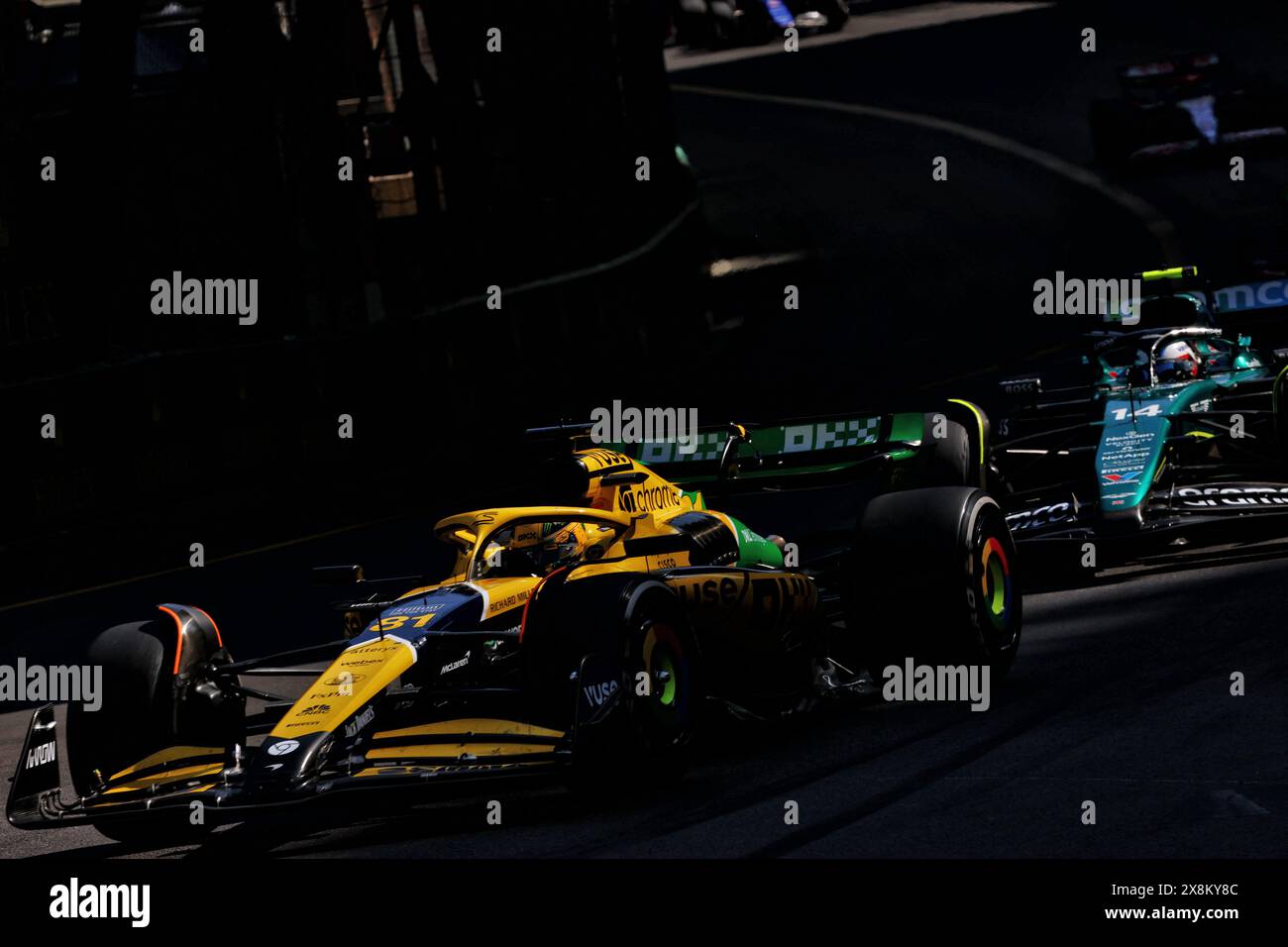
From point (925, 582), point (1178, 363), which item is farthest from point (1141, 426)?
point (925, 582)

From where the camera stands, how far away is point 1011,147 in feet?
113

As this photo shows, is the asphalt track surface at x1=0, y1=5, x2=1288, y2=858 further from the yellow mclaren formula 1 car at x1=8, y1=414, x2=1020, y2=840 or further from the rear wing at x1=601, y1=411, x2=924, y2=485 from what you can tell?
the rear wing at x1=601, y1=411, x2=924, y2=485

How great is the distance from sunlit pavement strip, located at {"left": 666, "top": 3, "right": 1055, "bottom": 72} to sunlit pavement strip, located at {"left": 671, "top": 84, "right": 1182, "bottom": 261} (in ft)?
10.4

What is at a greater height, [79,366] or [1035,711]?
[79,366]

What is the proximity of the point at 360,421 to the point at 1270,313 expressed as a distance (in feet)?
26.3

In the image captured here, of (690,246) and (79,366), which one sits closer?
(79,366)

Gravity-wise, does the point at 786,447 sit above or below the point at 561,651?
above

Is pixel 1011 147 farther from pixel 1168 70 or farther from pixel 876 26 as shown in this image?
pixel 876 26

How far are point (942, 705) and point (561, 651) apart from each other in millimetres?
2375

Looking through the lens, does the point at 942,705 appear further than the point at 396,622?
Yes

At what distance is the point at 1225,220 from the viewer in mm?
27203

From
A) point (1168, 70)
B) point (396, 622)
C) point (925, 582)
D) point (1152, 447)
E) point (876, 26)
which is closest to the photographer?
point (396, 622)
